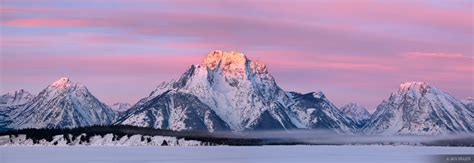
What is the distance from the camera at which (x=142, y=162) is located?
14425 cm

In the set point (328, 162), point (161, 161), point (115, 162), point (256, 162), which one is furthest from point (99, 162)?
point (328, 162)

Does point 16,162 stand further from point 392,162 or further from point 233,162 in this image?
point 392,162

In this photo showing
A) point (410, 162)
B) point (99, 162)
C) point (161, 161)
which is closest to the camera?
point (99, 162)

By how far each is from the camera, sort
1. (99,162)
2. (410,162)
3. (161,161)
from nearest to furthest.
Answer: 1. (99,162)
2. (161,161)
3. (410,162)

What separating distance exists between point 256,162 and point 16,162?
132ft

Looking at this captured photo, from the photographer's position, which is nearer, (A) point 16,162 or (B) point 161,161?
(A) point 16,162

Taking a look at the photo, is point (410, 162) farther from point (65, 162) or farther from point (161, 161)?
point (65, 162)

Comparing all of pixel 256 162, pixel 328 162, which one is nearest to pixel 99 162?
pixel 256 162

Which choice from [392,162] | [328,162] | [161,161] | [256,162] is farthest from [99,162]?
[392,162]

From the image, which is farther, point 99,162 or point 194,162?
point 194,162

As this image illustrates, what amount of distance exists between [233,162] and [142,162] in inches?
610

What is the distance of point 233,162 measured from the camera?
145250 mm

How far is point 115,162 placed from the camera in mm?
139875

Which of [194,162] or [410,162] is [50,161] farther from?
[410,162]
